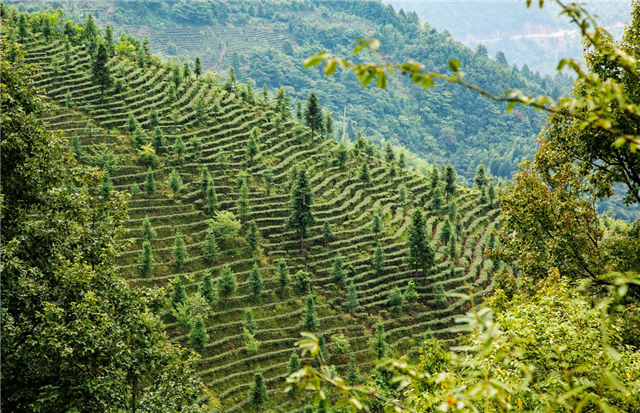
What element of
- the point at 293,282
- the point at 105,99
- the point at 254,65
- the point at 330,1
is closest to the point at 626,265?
the point at 293,282

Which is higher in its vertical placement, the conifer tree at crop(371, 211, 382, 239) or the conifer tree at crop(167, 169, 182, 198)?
the conifer tree at crop(167, 169, 182, 198)

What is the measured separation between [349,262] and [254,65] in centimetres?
12751

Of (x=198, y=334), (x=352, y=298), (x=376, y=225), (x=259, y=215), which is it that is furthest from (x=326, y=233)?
(x=198, y=334)

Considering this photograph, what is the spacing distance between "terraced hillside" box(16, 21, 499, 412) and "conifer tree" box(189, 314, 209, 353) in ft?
3.23

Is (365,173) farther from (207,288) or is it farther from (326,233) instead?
(207,288)

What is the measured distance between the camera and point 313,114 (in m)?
47.6

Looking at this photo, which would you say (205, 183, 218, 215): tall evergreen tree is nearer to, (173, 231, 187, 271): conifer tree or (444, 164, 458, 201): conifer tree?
(173, 231, 187, 271): conifer tree

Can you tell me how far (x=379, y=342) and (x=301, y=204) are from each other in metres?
11.3

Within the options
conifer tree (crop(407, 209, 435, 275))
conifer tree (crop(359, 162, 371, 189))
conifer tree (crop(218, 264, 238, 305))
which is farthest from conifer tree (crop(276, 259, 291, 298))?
conifer tree (crop(359, 162, 371, 189))

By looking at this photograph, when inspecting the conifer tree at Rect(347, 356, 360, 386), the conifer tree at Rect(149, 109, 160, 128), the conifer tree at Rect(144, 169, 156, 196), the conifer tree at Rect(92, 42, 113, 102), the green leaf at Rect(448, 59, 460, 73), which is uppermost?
the green leaf at Rect(448, 59, 460, 73)

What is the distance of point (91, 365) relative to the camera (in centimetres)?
938

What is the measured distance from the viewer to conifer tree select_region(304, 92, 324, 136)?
4709cm

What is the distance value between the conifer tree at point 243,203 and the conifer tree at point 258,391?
13879 millimetres

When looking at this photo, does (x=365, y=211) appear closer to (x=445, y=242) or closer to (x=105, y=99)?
(x=445, y=242)
